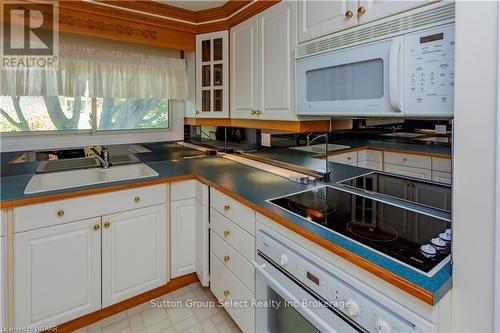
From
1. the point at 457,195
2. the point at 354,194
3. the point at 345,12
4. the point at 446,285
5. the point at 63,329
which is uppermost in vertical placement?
the point at 345,12

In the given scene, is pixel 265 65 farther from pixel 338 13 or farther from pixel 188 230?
pixel 188 230

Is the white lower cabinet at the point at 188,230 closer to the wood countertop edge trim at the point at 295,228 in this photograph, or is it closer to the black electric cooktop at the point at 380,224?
the wood countertop edge trim at the point at 295,228

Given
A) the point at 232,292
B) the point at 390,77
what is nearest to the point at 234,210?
the point at 232,292

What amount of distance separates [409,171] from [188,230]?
141cm

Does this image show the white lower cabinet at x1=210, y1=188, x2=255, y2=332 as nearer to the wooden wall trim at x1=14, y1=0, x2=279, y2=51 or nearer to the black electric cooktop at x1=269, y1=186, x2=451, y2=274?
the black electric cooktop at x1=269, y1=186, x2=451, y2=274

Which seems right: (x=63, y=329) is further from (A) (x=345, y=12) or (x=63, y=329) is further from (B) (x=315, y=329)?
(A) (x=345, y=12)

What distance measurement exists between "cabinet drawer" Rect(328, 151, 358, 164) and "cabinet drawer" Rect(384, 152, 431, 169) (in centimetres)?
22

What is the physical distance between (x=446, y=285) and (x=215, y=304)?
152 centimetres

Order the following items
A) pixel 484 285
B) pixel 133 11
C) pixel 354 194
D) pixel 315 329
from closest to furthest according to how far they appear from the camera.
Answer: pixel 484 285 < pixel 315 329 < pixel 354 194 < pixel 133 11

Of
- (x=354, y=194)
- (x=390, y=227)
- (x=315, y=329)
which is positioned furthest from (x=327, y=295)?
(x=354, y=194)

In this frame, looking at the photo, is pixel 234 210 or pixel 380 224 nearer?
pixel 380 224

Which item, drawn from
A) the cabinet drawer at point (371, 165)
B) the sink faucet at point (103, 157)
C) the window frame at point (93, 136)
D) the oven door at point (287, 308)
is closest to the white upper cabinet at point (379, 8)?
the cabinet drawer at point (371, 165)

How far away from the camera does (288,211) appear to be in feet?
4.11

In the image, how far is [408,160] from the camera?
53.0 inches
